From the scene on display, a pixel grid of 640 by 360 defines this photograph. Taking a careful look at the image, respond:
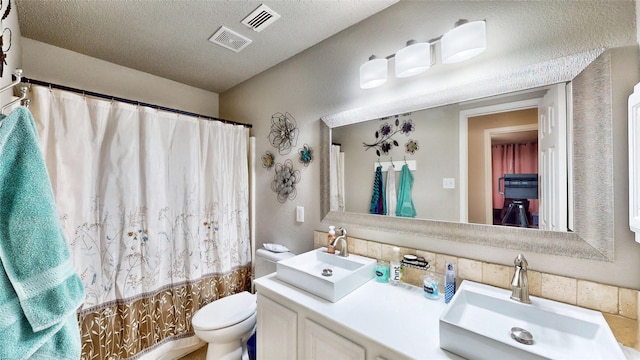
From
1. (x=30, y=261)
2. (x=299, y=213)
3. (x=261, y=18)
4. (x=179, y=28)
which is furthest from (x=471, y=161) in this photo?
(x=179, y=28)

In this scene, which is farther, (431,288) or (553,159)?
(431,288)

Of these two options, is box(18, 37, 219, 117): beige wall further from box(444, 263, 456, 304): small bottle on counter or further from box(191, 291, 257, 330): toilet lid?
box(444, 263, 456, 304): small bottle on counter

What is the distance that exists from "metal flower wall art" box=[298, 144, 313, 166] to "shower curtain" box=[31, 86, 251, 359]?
2.42ft

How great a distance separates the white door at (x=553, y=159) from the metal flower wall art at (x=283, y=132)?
1.51 meters

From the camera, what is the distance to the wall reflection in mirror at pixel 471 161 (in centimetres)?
102

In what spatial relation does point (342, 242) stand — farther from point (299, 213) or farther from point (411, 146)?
point (411, 146)

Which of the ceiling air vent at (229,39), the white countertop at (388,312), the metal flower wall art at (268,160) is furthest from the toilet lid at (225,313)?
the ceiling air vent at (229,39)

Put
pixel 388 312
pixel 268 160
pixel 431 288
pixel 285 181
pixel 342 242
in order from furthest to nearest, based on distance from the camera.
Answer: pixel 268 160 → pixel 285 181 → pixel 342 242 → pixel 431 288 → pixel 388 312

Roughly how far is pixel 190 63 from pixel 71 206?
56.8 inches

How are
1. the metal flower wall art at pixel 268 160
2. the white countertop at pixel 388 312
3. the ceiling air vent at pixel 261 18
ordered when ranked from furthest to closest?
the metal flower wall art at pixel 268 160 < the ceiling air vent at pixel 261 18 < the white countertop at pixel 388 312

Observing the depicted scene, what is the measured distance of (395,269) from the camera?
1.31 meters

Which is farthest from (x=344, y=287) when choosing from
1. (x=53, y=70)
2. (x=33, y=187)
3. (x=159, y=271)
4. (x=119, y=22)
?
(x=53, y=70)

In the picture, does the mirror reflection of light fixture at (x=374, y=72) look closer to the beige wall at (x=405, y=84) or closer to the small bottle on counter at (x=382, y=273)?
the beige wall at (x=405, y=84)

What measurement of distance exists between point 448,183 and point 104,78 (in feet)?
9.48
